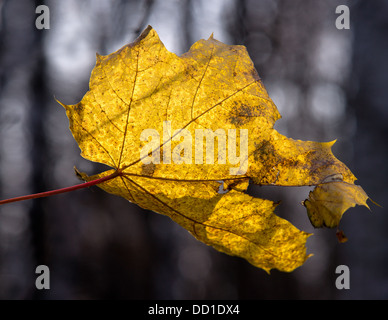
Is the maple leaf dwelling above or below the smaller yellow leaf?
above

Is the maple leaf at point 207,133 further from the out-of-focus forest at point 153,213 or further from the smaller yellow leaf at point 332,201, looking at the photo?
the out-of-focus forest at point 153,213

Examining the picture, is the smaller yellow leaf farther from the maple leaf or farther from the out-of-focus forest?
→ the out-of-focus forest

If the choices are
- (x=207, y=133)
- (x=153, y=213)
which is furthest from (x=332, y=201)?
(x=153, y=213)

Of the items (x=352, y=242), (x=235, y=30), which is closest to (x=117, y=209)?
(x=235, y=30)

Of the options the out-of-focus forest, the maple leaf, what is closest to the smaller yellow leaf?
the maple leaf

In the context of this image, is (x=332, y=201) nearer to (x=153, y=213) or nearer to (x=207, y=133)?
(x=207, y=133)

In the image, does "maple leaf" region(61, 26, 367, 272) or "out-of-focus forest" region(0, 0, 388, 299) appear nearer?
"maple leaf" region(61, 26, 367, 272)

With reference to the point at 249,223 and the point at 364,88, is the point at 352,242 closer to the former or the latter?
the point at 364,88
